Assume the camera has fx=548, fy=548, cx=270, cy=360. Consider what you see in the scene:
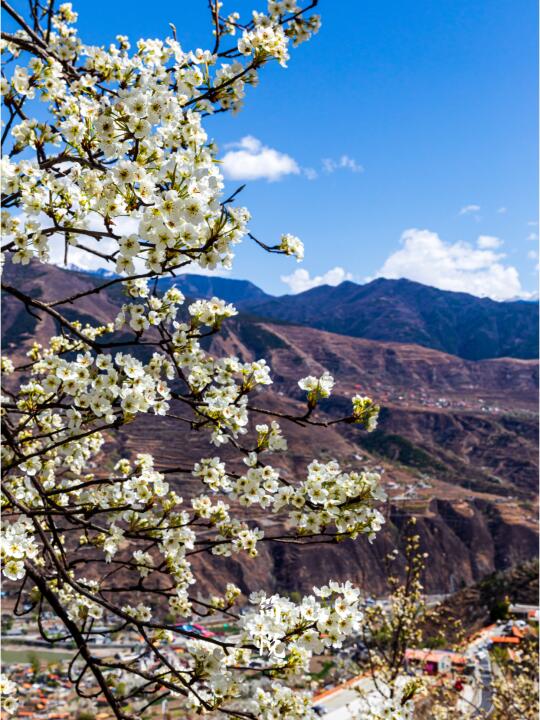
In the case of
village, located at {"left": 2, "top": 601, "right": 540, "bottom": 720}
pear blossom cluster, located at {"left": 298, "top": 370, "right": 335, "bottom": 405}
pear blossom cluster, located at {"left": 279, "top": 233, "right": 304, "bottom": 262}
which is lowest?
village, located at {"left": 2, "top": 601, "right": 540, "bottom": 720}

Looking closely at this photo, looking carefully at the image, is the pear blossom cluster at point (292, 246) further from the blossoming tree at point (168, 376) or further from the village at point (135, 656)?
the village at point (135, 656)

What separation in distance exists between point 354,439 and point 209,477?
498 feet

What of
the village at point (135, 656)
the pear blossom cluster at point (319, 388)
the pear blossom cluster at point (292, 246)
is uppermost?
the pear blossom cluster at point (292, 246)

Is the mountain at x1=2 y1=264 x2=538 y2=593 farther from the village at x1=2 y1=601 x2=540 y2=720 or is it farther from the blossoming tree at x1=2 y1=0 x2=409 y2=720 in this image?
the blossoming tree at x1=2 y1=0 x2=409 y2=720

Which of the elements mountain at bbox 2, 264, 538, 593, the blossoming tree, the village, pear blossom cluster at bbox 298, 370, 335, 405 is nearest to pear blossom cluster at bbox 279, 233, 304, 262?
the blossoming tree

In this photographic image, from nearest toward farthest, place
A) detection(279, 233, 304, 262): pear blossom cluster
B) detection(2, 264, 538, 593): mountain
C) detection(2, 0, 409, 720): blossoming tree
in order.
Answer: detection(2, 0, 409, 720): blossoming tree < detection(279, 233, 304, 262): pear blossom cluster < detection(2, 264, 538, 593): mountain

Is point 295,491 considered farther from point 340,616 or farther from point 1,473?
point 1,473

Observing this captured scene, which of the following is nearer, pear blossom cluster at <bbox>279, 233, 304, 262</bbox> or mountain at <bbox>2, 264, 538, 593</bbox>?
pear blossom cluster at <bbox>279, 233, 304, 262</bbox>

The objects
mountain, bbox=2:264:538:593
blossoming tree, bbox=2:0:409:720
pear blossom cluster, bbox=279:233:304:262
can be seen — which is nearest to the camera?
blossoming tree, bbox=2:0:409:720

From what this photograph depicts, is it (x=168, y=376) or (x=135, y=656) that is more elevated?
(x=168, y=376)

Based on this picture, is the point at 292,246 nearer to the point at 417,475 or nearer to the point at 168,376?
the point at 168,376

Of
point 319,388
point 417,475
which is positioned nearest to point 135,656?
point 319,388

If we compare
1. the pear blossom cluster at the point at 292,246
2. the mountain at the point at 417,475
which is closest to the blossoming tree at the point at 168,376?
the pear blossom cluster at the point at 292,246

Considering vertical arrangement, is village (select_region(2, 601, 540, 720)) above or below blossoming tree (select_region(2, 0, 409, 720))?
below
